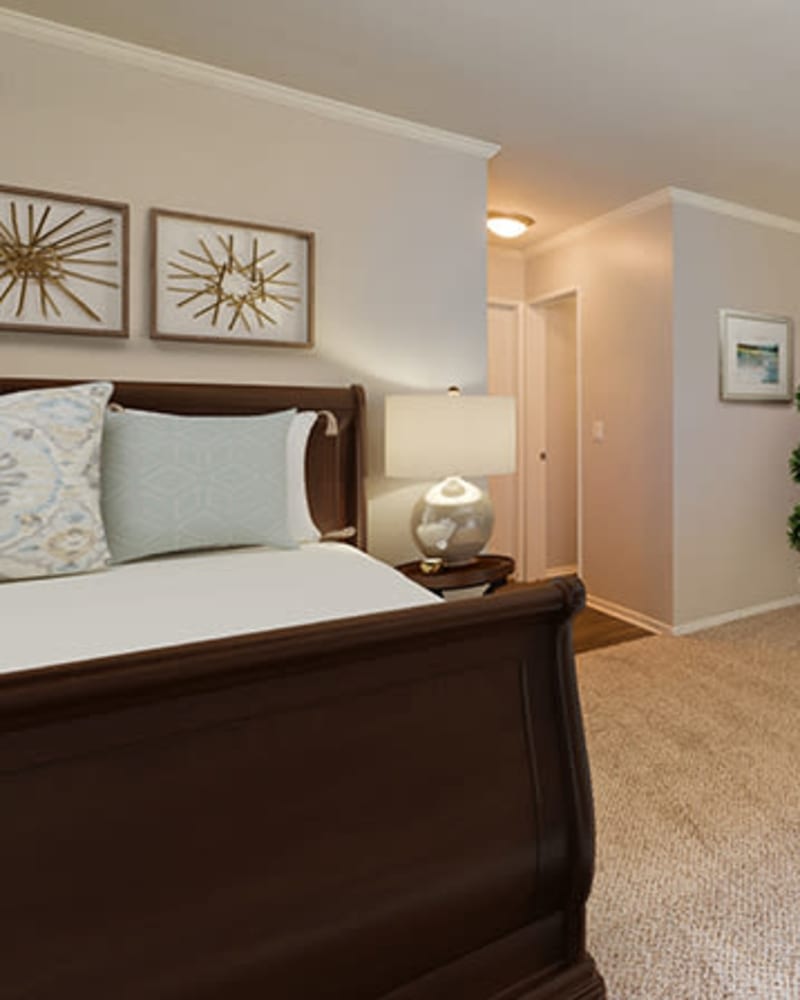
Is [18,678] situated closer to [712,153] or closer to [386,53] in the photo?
[386,53]

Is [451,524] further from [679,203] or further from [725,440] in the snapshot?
[679,203]

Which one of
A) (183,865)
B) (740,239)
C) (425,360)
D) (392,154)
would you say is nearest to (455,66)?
(392,154)

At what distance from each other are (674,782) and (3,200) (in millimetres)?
2866

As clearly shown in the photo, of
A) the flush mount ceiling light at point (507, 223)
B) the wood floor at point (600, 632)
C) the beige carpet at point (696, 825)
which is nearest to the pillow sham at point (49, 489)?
the beige carpet at point (696, 825)

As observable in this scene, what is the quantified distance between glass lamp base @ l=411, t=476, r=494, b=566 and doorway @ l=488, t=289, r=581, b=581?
207 cm

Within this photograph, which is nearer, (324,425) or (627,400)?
(324,425)

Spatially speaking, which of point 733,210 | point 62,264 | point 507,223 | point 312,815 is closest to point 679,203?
point 733,210

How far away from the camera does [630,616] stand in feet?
12.8

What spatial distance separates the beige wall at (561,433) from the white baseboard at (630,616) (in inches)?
31.7

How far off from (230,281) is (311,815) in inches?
81.0

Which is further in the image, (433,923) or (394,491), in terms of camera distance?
(394,491)

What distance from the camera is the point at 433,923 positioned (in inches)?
38.6

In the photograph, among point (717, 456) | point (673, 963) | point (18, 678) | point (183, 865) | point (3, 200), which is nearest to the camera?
point (18, 678)

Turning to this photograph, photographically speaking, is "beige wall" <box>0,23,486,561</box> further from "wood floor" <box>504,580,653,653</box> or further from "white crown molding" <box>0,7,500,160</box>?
"wood floor" <box>504,580,653,653</box>
